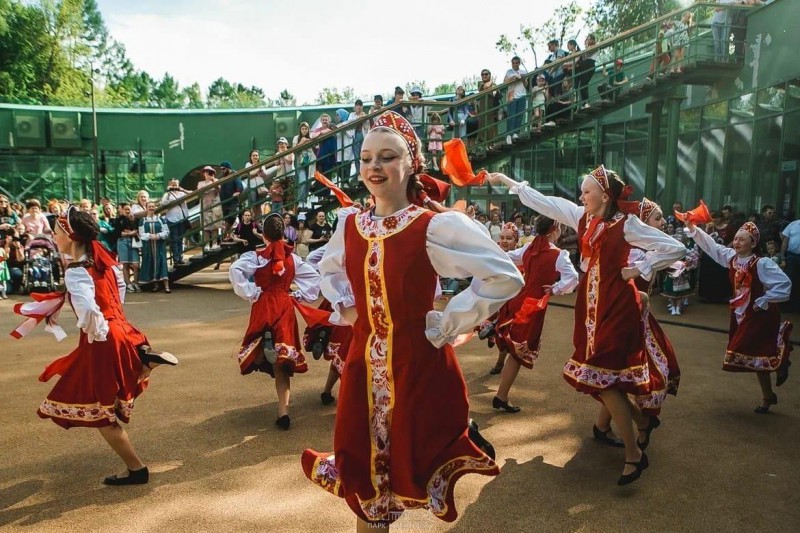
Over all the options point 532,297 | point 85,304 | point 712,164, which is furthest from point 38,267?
point 712,164

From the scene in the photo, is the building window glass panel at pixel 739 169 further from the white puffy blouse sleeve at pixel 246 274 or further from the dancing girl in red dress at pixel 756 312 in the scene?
the white puffy blouse sleeve at pixel 246 274

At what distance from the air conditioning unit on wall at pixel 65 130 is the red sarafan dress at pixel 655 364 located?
22.6 metres

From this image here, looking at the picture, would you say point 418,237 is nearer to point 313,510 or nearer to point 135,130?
point 313,510

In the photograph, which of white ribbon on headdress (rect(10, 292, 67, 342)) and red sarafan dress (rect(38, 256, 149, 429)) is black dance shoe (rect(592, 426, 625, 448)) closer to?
red sarafan dress (rect(38, 256, 149, 429))

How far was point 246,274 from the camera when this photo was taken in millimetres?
4496

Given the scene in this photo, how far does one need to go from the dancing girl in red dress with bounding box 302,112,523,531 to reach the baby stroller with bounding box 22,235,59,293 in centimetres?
985

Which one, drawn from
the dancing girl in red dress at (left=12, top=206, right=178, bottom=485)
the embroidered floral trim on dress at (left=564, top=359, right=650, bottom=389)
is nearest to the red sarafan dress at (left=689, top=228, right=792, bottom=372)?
the embroidered floral trim on dress at (left=564, top=359, right=650, bottom=389)

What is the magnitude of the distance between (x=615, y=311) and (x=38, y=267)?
10156 mm

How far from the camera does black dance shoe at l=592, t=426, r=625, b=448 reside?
13.6 feet

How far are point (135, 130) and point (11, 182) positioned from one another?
4.61 metres

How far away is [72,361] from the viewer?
341 centimetres

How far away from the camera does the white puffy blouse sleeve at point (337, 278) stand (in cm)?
254

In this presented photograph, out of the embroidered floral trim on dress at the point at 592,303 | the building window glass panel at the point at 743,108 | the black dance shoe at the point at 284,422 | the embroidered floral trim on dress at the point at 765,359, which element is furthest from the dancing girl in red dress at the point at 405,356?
the building window glass panel at the point at 743,108

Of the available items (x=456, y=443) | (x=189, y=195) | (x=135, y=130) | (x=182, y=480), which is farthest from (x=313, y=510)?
(x=135, y=130)
